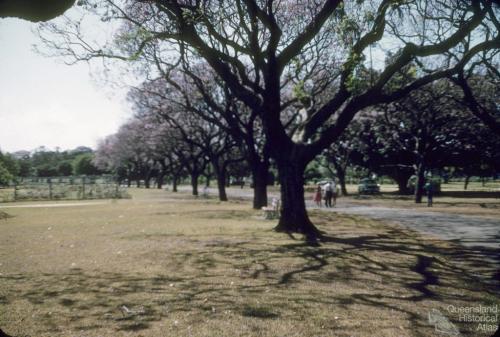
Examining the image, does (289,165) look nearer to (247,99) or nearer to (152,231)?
(247,99)

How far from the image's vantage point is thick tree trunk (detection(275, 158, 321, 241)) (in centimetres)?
1223

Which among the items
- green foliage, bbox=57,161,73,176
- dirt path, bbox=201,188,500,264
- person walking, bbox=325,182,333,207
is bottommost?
dirt path, bbox=201,188,500,264

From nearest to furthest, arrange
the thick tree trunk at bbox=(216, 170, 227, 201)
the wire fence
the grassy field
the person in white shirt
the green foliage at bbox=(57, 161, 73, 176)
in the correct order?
the grassy field
the person in white shirt
the wire fence
the thick tree trunk at bbox=(216, 170, 227, 201)
the green foliage at bbox=(57, 161, 73, 176)

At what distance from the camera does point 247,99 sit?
1270 cm

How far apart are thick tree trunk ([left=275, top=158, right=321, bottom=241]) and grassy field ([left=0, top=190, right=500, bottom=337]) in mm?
837

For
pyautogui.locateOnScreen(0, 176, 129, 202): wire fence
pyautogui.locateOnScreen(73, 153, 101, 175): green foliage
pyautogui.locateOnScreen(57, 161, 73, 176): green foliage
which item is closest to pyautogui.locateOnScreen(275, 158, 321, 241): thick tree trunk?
pyautogui.locateOnScreen(0, 176, 129, 202): wire fence

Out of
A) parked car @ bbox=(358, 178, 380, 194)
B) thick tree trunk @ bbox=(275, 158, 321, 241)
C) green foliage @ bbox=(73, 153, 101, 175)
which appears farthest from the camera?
green foliage @ bbox=(73, 153, 101, 175)

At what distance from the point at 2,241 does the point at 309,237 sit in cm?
982

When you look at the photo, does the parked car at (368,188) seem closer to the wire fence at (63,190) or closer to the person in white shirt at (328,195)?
the person in white shirt at (328,195)

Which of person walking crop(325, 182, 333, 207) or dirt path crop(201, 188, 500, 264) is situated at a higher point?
person walking crop(325, 182, 333, 207)

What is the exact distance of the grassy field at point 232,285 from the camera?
15.2 ft

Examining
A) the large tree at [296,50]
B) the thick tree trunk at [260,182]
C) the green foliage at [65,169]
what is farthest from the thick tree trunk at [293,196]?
the green foliage at [65,169]

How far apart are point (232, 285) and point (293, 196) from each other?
6.34 metres

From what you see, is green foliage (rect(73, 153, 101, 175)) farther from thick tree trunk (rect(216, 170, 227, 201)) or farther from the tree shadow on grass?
the tree shadow on grass
